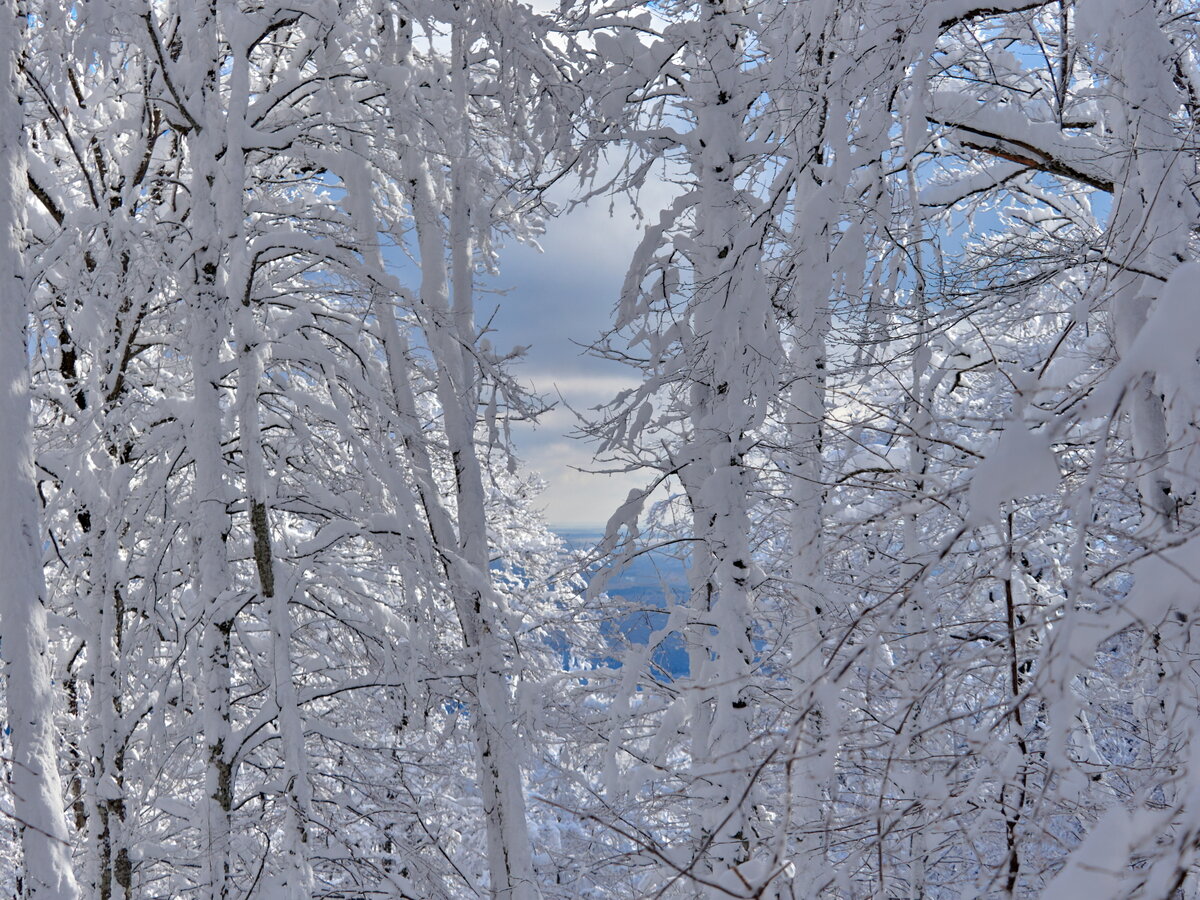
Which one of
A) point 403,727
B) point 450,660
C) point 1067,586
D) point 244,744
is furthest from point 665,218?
point 1067,586

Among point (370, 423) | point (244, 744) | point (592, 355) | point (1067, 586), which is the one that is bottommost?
point (1067, 586)

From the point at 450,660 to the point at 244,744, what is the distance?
5.15 feet

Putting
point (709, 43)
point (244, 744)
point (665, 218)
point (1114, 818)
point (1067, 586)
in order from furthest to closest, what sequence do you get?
point (665, 218), point (709, 43), point (244, 744), point (1067, 586), point (1114, 818)

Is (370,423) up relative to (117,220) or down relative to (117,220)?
down

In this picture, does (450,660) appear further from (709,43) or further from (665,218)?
(709,43)

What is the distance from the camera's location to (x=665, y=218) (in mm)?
6367

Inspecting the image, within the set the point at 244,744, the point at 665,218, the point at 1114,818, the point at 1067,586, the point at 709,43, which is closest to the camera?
the point at 1114,818

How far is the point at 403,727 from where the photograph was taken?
5949 millimetres

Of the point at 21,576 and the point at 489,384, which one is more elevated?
the point at 489,384

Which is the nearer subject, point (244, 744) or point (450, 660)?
point (244, 744)

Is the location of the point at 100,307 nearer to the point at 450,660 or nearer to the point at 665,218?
the point at 450,660

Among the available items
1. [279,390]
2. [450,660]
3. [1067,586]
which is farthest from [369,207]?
[1067,586]

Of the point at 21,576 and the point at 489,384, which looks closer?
the point at 21,576

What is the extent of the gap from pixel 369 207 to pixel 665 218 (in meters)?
2.17
